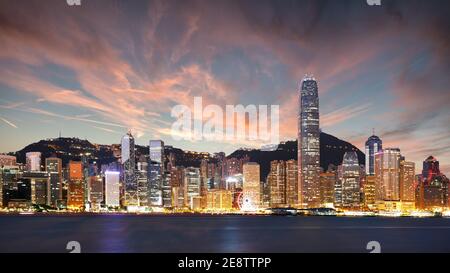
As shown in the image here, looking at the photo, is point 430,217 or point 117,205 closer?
point 430,217
